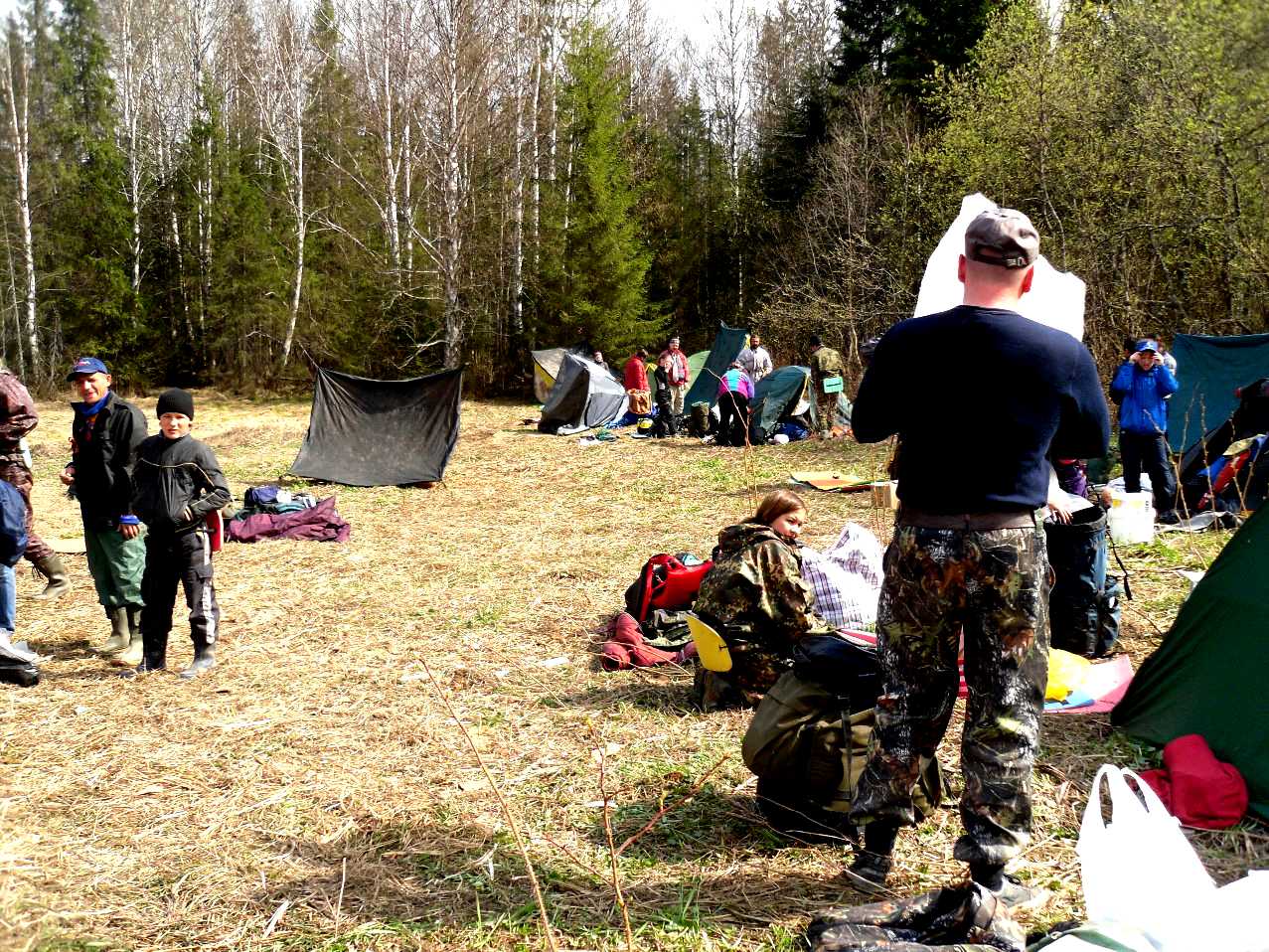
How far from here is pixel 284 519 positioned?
924cm

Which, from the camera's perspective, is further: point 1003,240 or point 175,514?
point 175,514

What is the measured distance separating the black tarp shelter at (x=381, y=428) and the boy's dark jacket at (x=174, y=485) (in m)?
6.55

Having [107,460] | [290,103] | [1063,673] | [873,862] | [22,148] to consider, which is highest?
[290,103]

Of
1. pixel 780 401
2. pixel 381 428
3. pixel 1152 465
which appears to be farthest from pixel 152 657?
pixel 780 401

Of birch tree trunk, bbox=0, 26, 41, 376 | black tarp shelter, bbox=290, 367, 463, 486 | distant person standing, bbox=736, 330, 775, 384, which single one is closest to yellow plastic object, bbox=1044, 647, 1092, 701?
black tarp shelter, bbox=290, 367, 463, 486

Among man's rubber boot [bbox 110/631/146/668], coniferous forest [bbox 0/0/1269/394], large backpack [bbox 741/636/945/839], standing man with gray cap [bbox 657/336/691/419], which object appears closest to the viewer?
large backpack [bbox 741/636/945/839]

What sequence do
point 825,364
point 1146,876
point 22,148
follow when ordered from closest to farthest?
point 1146,876
point 825,364
point 22,148

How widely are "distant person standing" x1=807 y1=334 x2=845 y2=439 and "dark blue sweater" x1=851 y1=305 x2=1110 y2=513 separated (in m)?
11.7

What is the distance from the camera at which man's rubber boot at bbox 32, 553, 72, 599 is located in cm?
702

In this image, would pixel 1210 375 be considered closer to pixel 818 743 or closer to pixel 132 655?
pixel 818 743

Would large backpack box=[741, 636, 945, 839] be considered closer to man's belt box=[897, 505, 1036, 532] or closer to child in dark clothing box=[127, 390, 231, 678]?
man's belt box=[897, 505, 1036, 532]

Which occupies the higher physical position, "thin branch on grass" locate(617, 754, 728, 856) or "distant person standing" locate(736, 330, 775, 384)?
"distant person standing" locate(736, 330, 775, 384)

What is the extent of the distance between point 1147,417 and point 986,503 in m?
6.67

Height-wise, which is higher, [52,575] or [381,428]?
[381,428]
